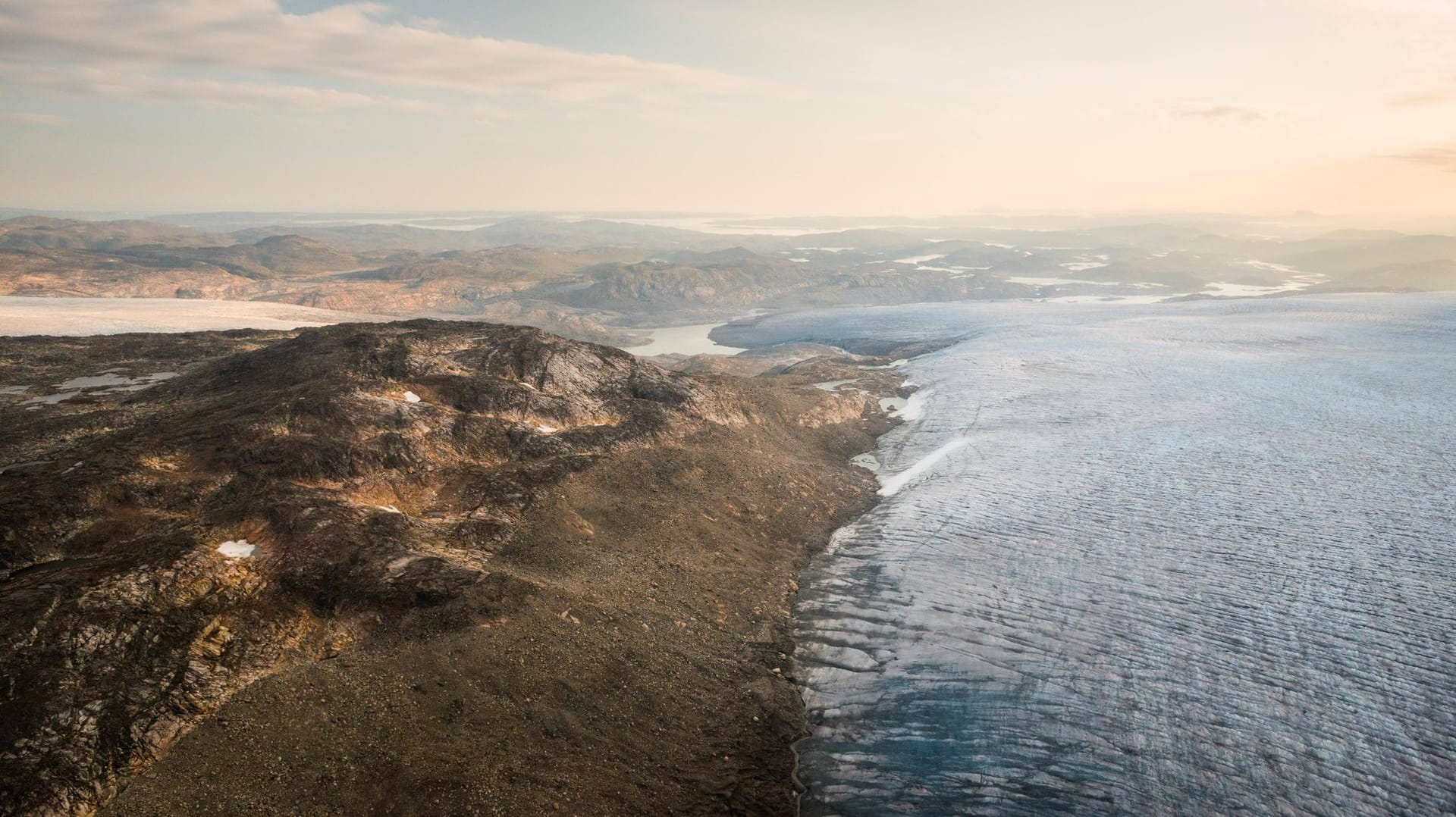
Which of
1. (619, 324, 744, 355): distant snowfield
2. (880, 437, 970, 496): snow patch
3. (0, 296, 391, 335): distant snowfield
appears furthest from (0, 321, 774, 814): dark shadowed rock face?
(619, 324, 744, 355): distant snowfield

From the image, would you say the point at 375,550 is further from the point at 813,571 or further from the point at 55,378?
the point at 55,378

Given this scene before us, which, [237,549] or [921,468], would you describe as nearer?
[237,549]

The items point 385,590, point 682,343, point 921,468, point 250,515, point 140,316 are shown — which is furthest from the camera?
point 682,343

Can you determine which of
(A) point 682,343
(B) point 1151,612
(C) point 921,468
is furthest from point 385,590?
(A) point 682,343

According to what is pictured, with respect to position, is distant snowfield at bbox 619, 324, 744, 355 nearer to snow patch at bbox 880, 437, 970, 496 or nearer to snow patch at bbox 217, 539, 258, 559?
snow patch at bbox 880, 437, 970, 496

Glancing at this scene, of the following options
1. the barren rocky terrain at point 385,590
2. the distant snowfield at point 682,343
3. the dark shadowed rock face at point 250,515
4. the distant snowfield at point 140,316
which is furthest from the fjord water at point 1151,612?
the distant snowfield at point 682,343

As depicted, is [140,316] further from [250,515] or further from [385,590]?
[385,590]

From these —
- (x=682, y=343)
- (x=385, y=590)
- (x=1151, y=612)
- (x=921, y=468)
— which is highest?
(x=385, y=590)
